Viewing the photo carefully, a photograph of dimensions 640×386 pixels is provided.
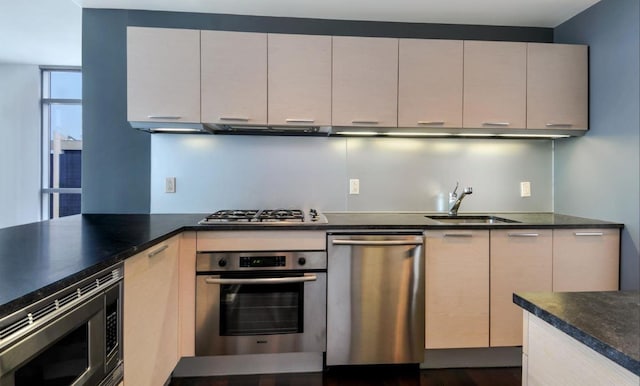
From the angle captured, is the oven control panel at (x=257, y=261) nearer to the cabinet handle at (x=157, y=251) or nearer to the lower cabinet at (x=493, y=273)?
the cabinet handle at (x=157, y=251)

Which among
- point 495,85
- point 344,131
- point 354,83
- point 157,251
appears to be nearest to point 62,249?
point 157,251

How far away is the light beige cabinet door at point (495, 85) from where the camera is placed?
2.25 m

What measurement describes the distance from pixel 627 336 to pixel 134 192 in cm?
262

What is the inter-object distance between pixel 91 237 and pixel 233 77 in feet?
3.97

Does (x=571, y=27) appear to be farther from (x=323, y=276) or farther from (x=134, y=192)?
(x=134, y=192)

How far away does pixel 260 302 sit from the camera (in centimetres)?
194

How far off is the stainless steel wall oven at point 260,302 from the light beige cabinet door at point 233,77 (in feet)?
2.86

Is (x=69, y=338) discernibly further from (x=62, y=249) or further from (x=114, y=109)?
(x=114, y=109)

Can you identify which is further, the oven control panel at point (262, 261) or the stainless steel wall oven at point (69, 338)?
the oven control panel at point (262, 261)

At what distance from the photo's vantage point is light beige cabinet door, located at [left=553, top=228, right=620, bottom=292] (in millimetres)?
2059

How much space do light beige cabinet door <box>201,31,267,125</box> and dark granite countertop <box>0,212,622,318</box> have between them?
0.71 m

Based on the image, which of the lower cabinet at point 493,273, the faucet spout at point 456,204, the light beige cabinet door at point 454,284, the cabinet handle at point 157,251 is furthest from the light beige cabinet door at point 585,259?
the cabinet handle at point 157,251

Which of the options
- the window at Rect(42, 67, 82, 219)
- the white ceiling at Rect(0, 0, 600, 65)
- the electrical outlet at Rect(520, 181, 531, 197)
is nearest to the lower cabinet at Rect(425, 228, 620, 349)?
the electrical outlet at Rect(520, 181, 531, 197)

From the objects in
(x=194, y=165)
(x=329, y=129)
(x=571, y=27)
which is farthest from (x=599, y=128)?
(x=194, y=165)
